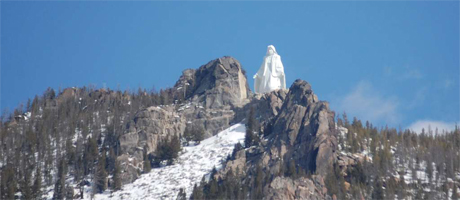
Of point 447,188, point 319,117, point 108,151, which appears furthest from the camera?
point 108,151

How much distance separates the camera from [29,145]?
129 meters

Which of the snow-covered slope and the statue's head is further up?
the statue's head

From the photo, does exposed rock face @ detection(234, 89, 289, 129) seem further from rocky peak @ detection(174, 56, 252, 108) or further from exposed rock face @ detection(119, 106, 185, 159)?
exposed rock face @ detection(119, 106, 185, 159)

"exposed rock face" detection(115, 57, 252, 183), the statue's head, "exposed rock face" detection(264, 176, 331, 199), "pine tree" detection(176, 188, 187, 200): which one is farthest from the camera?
the statue's head

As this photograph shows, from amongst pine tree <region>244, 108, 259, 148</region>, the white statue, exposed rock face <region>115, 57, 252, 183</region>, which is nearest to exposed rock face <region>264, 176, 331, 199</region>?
pine tree <region>244, 108, 259, 148</region>

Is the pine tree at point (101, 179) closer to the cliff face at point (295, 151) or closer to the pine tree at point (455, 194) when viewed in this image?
the cliff face at point (295, 151)

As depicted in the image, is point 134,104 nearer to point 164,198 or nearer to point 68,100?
point 68,100

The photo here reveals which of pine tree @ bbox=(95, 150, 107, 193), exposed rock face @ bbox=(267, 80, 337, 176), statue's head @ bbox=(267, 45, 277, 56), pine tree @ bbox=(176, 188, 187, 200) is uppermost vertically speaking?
statue's head @ bbox=(267, 45, 277, 56)

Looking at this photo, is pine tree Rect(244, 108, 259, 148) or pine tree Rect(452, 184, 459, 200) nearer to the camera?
pine tree Rect(452, 184, 459, 200)

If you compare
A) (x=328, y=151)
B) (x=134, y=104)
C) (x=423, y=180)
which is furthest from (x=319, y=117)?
(x=134, y=104)

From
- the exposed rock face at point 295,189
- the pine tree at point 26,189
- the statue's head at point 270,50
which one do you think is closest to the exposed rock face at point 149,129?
the pine tree at point 26,189

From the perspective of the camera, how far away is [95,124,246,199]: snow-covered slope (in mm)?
114500

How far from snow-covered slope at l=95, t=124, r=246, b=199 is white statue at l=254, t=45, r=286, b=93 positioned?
1153cm

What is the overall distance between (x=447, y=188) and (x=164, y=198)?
29.1m
